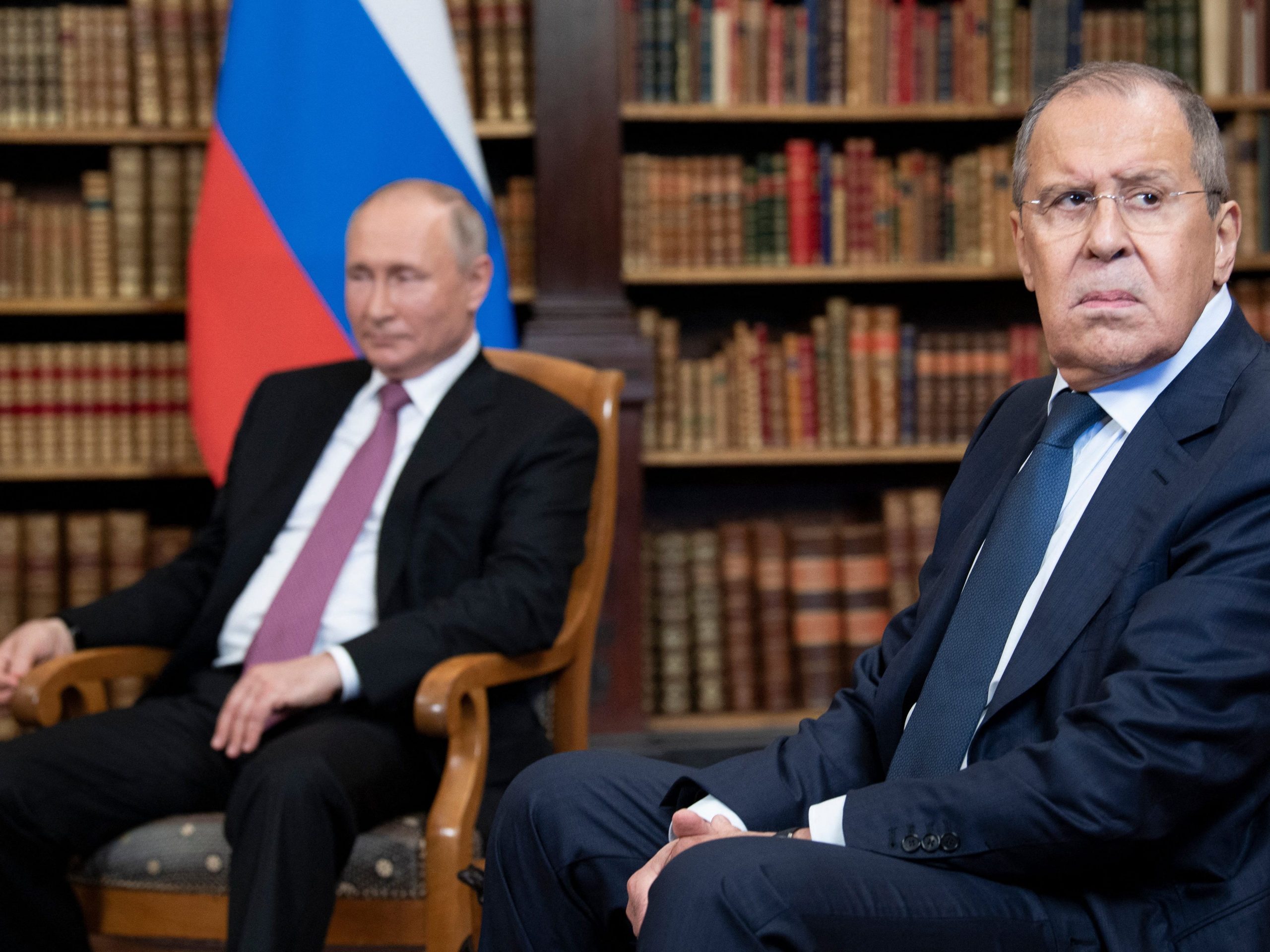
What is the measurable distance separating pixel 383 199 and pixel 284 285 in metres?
0.73

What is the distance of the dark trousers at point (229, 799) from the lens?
151cm

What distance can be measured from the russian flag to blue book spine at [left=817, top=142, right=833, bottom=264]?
0.89m

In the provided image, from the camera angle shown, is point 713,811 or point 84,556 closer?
point 713,811

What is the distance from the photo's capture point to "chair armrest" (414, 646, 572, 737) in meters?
1.62

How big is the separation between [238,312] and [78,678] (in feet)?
3.63

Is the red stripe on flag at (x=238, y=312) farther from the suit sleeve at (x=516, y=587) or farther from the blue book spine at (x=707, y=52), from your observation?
the blue book spine at (x=707, y=52)

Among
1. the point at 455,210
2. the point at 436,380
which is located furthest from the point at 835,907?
the point at 455,210

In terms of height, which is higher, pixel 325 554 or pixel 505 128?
pixel 505 128

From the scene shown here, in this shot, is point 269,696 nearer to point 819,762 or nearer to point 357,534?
point 357,534

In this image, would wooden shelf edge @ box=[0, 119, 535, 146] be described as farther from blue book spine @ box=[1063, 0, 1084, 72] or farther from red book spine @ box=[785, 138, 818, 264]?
blue book spine @ box=[1063, 0, 1084, 72]

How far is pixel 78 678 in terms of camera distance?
6.15 ft

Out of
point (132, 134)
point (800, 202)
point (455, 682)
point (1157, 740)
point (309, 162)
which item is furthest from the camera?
point (800, 202)

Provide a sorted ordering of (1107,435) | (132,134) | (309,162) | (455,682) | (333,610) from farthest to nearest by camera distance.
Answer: (132,134), (309,162), (333,610), (455,682), (1107,435)

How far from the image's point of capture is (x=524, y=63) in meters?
3.16
